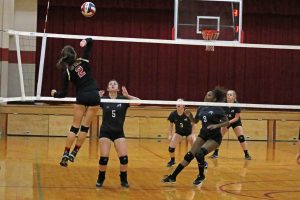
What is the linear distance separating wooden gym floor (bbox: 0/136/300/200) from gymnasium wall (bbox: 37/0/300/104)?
241 inches

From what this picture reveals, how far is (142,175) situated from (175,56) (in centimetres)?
1360

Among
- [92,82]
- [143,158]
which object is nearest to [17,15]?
[143,158]

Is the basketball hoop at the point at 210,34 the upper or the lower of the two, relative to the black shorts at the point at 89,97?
upper

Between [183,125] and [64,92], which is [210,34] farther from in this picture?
[64,92]

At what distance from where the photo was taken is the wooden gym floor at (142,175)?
11.3 m

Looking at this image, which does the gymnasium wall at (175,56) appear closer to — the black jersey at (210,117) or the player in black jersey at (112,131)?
the black jersey at (210,117)

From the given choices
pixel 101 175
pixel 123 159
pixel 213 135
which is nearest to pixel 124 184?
pixel 101 175

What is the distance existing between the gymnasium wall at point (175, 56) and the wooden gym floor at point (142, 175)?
20.1ft

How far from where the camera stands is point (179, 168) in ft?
40.7

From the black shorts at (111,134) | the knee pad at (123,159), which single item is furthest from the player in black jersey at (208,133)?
the black shorts at (111,134)

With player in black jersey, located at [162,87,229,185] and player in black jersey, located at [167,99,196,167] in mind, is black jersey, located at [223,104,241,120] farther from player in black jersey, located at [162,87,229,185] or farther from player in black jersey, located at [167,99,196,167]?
player in black jersey, located at [162,87,229,185]

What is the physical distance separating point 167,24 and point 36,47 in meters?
5.59

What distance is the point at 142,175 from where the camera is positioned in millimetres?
13953

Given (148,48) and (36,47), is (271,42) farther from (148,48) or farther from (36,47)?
(36,47)
